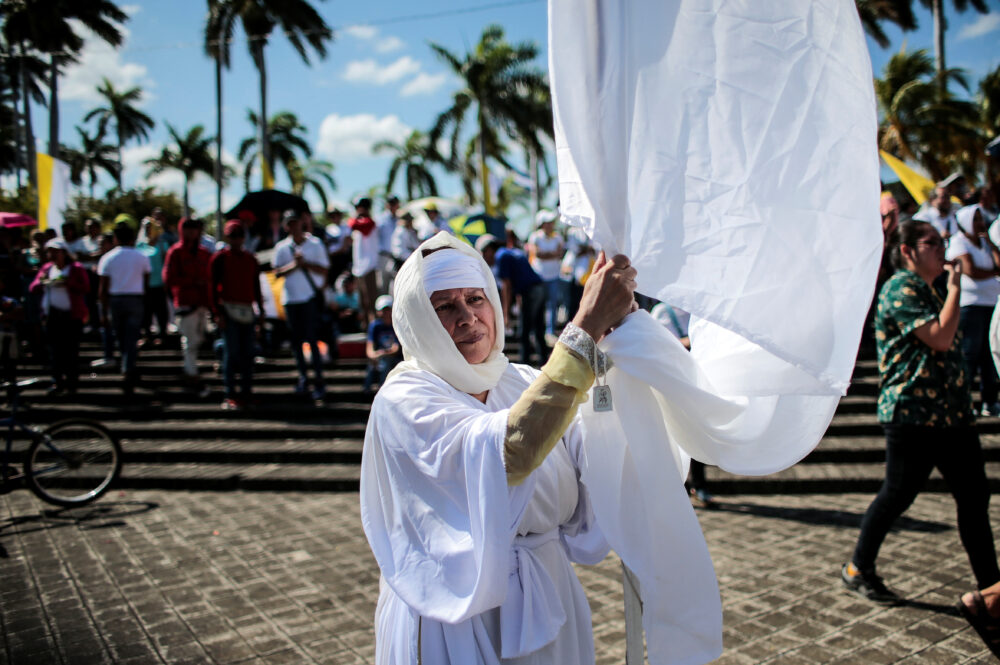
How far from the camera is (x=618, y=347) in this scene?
164 centimetres

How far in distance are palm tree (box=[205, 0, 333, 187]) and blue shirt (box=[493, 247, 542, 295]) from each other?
18.9 metres

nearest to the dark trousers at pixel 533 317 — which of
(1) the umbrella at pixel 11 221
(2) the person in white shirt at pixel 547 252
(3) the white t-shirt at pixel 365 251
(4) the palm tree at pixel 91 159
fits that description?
(2) the person in white shirt at pixel 547 252

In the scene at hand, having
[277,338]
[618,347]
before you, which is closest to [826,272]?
[618,347]

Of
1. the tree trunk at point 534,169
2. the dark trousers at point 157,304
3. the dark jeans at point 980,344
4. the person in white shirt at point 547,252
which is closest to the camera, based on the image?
the dark jeans at point 980,344

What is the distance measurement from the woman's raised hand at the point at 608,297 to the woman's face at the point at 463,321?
1.54 feet

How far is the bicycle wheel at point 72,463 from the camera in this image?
651 centimetres

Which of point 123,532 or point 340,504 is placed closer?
point 123,532

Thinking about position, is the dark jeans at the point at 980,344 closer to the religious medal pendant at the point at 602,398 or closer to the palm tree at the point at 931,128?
the religious medal pendant at the point at 602,398

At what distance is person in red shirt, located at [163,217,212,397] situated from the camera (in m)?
9.38

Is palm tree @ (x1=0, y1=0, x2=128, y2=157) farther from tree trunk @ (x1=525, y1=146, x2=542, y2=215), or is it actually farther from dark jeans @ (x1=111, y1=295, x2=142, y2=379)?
dark jeans @ (x1=111, y1=295, x2=142, y2=379)

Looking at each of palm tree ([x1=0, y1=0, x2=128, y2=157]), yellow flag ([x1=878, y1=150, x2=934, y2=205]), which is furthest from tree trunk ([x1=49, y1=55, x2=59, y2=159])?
yellow flag ([x1=878, y1=150, x2=934, y2=205])

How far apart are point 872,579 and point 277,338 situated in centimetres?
1130

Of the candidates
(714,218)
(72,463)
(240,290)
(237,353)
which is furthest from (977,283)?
(72,463)

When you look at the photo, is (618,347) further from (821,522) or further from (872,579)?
(821,522)
